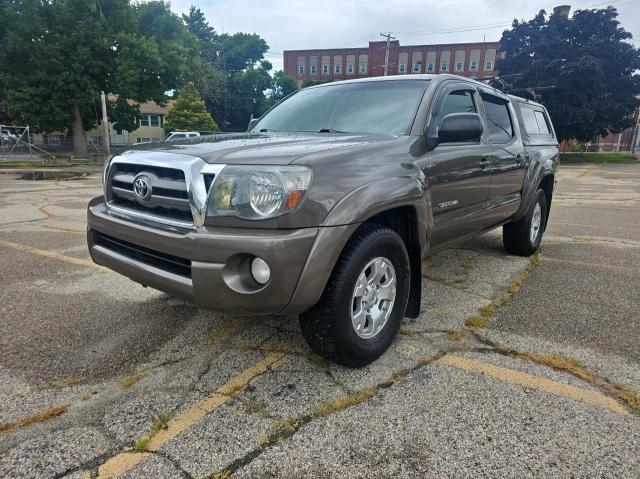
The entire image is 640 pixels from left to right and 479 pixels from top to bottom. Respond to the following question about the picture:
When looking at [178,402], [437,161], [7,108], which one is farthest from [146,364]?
[7,108]

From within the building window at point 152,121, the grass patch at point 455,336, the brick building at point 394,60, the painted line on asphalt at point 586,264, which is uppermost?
the brick building at point 394,60

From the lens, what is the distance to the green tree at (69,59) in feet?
79.7

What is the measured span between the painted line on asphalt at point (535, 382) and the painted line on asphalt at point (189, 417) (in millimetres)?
1090

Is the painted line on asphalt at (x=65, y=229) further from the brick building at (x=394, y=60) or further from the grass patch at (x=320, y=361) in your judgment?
the brick building at (x=394, y=60)

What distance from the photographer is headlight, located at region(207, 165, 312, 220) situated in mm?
2145

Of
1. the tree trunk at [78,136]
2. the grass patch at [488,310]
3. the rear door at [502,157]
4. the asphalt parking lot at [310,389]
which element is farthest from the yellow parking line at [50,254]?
the tree trunk at [78,136]

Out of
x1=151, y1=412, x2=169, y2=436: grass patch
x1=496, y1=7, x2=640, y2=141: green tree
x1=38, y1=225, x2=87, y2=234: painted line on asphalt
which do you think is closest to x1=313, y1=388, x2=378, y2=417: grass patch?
x1=151, y1=412, x2=169, y2=436: grass patch

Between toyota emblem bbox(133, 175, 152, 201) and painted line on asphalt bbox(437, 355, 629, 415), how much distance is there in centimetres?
197

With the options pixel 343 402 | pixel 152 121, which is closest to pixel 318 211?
pixel 343 402

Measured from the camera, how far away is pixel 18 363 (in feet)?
8.80

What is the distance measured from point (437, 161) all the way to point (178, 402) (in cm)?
222

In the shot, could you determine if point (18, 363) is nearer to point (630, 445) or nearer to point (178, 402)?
point (178, 402)

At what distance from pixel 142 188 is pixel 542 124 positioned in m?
5.15

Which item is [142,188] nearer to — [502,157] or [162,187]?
[162,187]
